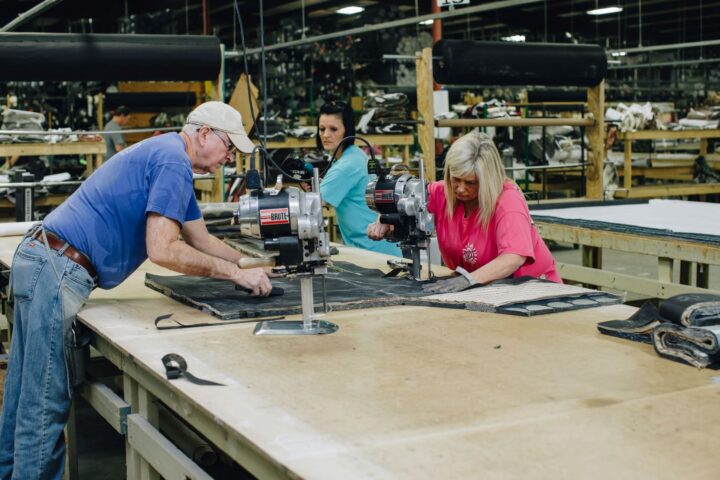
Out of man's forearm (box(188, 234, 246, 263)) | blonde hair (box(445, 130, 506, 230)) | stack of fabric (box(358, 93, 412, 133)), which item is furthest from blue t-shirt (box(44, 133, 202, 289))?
stack of fabric (box(358, 93, 412, 133))

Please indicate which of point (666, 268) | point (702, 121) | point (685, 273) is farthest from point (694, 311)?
point (702, 121)

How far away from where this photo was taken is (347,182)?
3.74 metres

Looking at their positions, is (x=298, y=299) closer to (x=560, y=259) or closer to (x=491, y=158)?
(x=491, y=158)

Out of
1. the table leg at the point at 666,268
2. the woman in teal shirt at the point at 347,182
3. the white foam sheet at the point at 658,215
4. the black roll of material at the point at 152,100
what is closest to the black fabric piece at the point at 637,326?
the woman in teal shirt at the point at 347,182

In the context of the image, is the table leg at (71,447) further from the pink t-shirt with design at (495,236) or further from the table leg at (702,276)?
the table leg at (702,276)

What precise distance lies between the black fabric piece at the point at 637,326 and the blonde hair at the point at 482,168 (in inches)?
31.2

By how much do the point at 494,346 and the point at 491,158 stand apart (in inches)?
39.5

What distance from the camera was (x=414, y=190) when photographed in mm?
2861

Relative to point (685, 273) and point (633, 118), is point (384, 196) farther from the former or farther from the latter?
point (633, 118)

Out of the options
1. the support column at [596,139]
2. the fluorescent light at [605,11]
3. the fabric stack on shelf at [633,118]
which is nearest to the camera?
the support column at [596,139]

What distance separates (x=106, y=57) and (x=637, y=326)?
3.62 meters

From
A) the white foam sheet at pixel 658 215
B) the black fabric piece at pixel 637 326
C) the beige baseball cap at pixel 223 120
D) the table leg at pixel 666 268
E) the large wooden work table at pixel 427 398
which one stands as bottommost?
the table leg at pixel 666 268

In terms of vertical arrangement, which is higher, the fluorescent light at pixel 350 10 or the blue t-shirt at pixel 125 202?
the fluorescent light at pixel 350 10

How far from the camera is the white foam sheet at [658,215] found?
13.9 ft
